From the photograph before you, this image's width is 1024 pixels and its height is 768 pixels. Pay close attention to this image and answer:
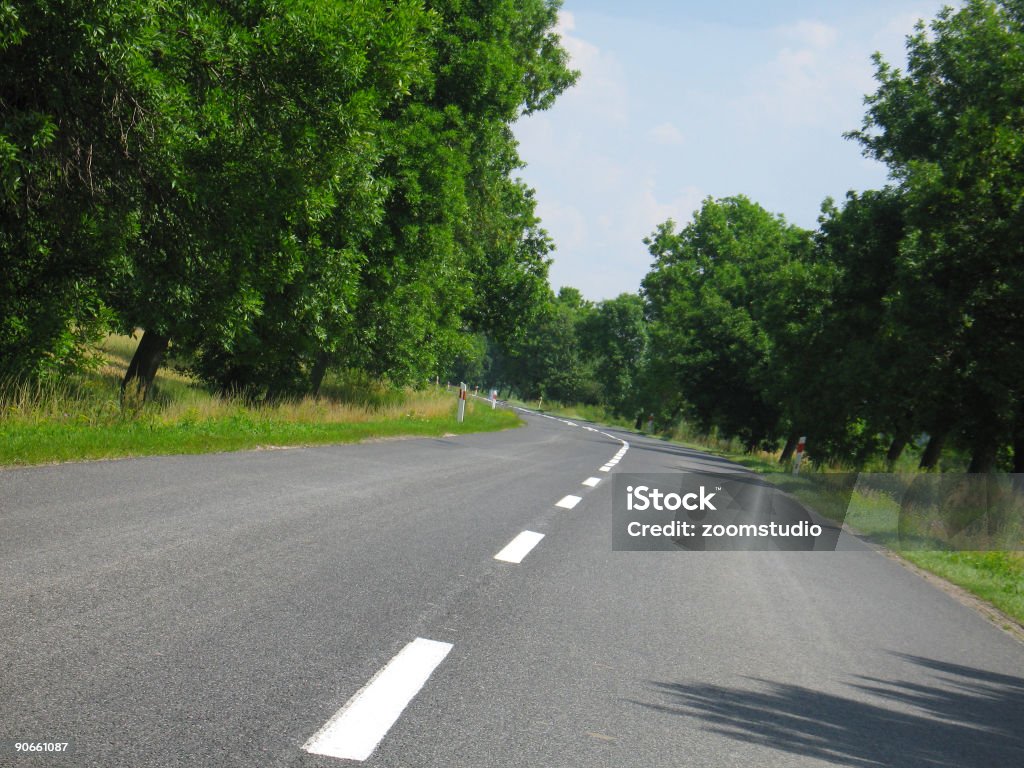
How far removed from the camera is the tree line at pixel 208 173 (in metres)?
9.90

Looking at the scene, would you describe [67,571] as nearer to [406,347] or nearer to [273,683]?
[273,683]

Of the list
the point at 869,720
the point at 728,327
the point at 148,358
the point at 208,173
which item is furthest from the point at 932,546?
the point at 728,327

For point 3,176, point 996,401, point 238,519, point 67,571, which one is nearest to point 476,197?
point 996,401

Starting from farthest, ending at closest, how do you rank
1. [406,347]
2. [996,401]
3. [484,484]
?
[406,347] → [996,401] → [484,484]

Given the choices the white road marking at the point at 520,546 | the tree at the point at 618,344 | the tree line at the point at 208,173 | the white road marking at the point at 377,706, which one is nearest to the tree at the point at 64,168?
the tree line at the point at 208,173

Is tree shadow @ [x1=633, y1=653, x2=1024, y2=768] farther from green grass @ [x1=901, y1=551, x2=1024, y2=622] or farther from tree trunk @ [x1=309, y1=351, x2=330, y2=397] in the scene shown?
tree trunk @ [x1=309, y1=351, x2=330, y2=397]

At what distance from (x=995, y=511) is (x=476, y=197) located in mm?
21027

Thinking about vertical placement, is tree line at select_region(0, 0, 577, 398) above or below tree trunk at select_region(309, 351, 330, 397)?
above

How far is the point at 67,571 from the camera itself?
5.03 metres

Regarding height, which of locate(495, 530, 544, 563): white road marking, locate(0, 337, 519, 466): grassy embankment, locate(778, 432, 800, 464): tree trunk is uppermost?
locate(778, 432, 800, 464): tree trunk

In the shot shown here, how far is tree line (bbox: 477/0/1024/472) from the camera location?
57.0 ft

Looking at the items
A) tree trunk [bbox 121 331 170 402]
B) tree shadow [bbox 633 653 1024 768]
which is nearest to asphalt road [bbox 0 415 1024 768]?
tree shadow [bbox 633 653 1024 768]

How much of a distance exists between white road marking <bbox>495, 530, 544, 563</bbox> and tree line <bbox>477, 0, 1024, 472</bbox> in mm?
11686

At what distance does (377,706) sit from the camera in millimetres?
3611
